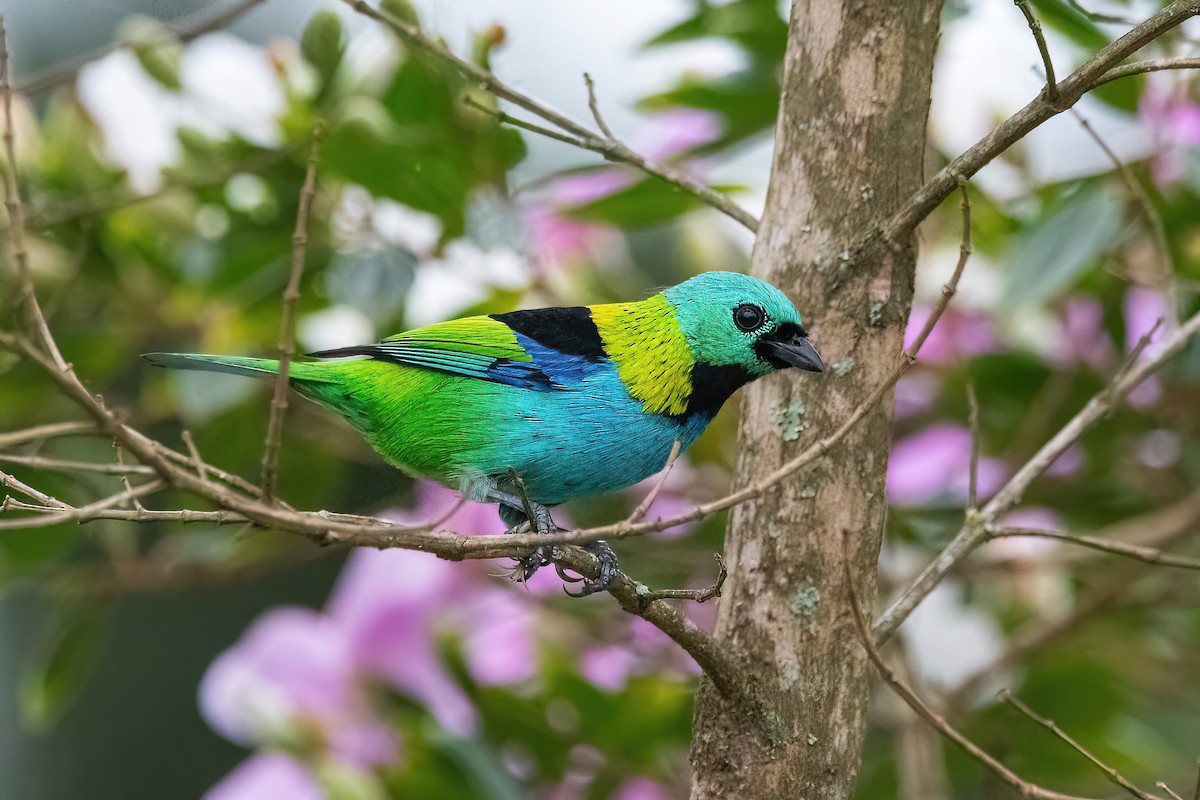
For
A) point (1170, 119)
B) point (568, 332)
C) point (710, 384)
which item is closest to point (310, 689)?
point (568, 332)

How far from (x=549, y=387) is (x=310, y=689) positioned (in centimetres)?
149

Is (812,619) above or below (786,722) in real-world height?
above

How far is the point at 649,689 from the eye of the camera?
11.0ft

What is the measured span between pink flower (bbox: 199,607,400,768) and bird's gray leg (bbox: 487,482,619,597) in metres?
1.11

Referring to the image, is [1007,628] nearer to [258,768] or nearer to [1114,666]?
[1114,666]

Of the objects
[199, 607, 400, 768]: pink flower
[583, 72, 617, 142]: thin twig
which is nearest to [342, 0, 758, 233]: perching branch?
[583, 72, 617, 142]: thin twig

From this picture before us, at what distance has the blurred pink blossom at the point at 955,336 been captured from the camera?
3785mm

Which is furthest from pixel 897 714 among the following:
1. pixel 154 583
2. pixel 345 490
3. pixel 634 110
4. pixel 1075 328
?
pixel 154 583

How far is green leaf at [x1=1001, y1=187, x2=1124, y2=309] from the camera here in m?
2.89

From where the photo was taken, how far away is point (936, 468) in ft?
12.0

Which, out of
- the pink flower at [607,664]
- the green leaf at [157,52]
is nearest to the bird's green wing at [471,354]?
the green leaf at [157,52]

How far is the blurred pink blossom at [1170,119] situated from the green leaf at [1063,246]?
0.43 metres

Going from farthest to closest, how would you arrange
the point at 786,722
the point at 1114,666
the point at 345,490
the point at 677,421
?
the point at 1114,666
the point at 345,490
the point at 677,421
the point at 786,722

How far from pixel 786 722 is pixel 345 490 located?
6.48ft
